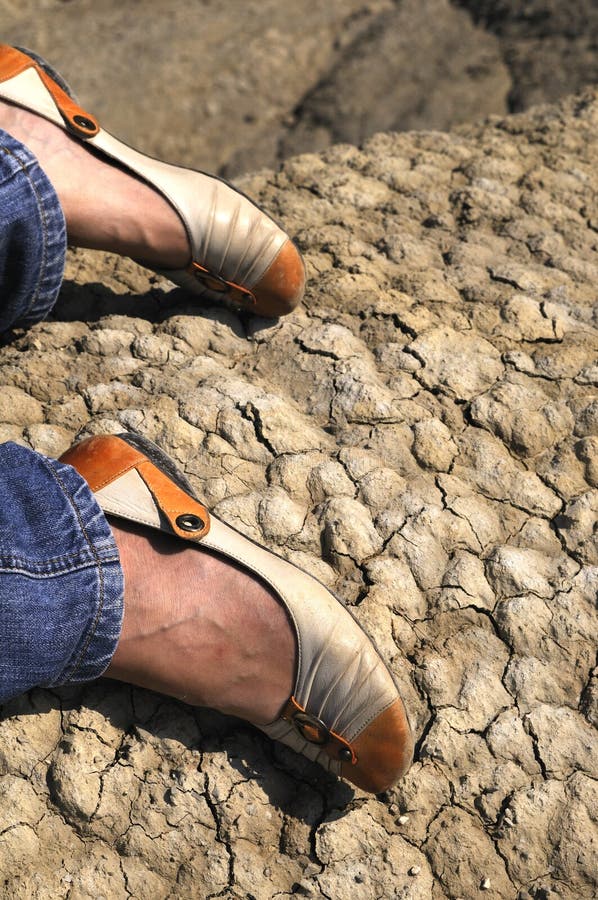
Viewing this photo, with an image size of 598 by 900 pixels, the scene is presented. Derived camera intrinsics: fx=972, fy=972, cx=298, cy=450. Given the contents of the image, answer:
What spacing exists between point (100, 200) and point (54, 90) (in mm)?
193

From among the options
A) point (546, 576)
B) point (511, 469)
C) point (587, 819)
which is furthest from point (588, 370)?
point (587, 819)

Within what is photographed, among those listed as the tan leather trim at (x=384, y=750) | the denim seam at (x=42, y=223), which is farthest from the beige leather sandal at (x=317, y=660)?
the denim seam at (x=42, y=223)

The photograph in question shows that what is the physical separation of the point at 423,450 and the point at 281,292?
0.39 metres

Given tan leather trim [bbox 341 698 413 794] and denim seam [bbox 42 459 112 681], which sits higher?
denim seam [bbox 42 459 112 681]

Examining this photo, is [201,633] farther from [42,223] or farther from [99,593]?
[42,223]

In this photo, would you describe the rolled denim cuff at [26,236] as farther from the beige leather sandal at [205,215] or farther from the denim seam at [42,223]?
the beige leather sandal at [205,215]

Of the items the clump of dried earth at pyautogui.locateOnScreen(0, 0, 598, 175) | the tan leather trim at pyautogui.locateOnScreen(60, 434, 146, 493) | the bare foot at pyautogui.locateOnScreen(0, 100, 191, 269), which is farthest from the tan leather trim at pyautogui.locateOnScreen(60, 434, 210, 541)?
the clump of dried earth at pyautogui.locateOnScreen(0, 0, 598, 175)

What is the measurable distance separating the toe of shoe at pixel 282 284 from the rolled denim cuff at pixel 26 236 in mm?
365

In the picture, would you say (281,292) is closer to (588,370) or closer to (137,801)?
(588,370)

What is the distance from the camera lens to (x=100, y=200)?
5.32 feet

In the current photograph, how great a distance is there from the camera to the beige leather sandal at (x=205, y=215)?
1591mm

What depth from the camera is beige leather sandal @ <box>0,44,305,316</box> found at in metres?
1.59

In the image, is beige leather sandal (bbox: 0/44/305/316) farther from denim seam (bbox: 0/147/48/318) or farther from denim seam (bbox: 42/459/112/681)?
denim seam (bbox: 42/459/112/681)

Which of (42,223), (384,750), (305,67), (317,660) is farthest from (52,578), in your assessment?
(305,67)
